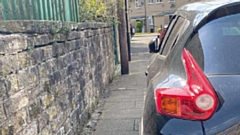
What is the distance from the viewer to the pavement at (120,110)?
14.0 ft

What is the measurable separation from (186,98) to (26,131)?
1.45m

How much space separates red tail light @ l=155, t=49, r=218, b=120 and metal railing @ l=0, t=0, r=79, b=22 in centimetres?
165

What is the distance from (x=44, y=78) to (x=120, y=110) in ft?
8.38

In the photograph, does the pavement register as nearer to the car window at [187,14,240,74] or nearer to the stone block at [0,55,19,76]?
the stone block at [0,55,19,76]

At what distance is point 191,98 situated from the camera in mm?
1723

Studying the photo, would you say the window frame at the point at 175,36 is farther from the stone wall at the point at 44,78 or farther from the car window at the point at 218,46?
the stone wall at the point at 44,78

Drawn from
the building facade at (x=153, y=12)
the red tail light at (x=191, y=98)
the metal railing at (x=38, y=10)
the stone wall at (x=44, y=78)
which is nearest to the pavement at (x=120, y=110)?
the stone wall at (x=44, y=78)

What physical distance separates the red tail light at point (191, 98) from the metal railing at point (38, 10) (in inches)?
64.8

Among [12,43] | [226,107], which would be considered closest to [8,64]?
[12,43]

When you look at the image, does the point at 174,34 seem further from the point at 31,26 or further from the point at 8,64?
the point at 8,64

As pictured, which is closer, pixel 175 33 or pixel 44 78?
pixel 175 33

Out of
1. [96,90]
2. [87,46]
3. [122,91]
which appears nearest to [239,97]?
[87,46]

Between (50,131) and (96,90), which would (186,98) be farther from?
(96,90)

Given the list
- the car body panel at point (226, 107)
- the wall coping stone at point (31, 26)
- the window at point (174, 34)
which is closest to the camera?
the car body panel at point (226, 107)
